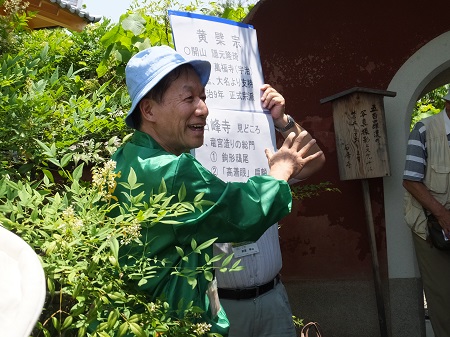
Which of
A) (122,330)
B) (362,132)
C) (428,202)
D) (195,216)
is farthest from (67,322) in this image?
(362,132)

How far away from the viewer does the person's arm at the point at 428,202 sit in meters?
5.66

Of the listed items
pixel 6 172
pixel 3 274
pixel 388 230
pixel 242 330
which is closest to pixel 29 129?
pixel 6 172

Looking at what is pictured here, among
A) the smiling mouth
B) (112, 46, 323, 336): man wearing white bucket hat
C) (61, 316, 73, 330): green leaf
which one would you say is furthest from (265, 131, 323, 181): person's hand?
(61, 316, 73, 330): green leaf

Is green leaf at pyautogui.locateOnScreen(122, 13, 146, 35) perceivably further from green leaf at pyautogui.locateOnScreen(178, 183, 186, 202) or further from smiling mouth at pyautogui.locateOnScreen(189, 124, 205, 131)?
green leaf at pyautogui.locateOnScreen(178, 183, 186, 202)

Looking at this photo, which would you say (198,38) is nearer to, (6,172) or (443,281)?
(6,172)

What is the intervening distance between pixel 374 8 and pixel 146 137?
4451 millimetres

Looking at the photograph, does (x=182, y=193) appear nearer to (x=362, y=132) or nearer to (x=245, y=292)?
(x=245, y=292)

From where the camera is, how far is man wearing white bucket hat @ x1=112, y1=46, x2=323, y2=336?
8.55 feet

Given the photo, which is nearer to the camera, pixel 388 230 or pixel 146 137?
pixel 146 137

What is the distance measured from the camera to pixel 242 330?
3.73 metres

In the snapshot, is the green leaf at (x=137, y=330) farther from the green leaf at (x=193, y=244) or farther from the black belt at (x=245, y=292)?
the black belt at (x=245, y=292)

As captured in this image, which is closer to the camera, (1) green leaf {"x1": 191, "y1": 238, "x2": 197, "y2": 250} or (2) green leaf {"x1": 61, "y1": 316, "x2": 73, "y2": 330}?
(2) green leaf {"x1": 61, "y1": 316, "x2": 73, "y2": 330}

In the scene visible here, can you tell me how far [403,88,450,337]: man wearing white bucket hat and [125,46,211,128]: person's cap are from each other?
3153 millimetres

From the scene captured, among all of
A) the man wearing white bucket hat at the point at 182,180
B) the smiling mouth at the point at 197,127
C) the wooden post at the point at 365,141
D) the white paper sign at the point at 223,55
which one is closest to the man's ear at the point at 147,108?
the man wearing white bucket hat at the point at 182,180
